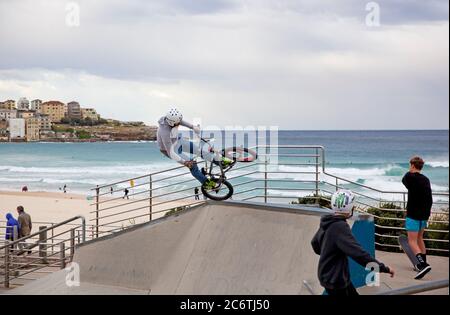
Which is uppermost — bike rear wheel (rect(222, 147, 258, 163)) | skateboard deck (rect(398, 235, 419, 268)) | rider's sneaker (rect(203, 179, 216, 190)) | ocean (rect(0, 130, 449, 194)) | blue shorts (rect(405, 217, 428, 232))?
bike rear wheel (rect(222, 147, 258, 163))

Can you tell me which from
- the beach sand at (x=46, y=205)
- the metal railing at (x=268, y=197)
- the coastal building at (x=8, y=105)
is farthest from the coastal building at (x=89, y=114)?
the coastal building at (x=8, y=105)

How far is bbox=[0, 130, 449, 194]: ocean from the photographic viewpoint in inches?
1801

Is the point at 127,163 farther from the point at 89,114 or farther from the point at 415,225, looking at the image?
the point at 415,225

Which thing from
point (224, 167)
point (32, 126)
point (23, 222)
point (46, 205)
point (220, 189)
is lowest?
point (46, 205)

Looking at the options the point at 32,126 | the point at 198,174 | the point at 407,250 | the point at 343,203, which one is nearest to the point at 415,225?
the point at 407,250

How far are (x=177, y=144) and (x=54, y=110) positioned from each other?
4139 centimetres

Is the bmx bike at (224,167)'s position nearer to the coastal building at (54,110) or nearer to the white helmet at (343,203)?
the white helmet at (343,203)

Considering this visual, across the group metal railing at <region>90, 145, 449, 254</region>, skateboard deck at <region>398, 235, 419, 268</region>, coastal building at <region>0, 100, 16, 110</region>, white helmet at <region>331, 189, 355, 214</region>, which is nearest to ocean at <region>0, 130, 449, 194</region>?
metal railing at <region>90, 145, 449, 254</region>

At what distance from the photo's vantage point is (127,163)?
57000mm

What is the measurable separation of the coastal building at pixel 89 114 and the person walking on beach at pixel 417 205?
41.1 metres

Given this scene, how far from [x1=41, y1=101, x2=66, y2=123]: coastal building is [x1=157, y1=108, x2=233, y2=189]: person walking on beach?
127 feet

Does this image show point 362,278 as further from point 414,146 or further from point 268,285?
point 414,146

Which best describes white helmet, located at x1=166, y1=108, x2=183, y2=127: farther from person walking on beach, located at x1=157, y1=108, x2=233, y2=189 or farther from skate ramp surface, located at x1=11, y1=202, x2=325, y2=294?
skate ramp surface, located at x1=11, y1=202, x2=325, y2=294

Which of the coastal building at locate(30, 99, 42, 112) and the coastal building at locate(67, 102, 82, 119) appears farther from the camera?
the coastal building at locate(67, 102, 82, 119)
